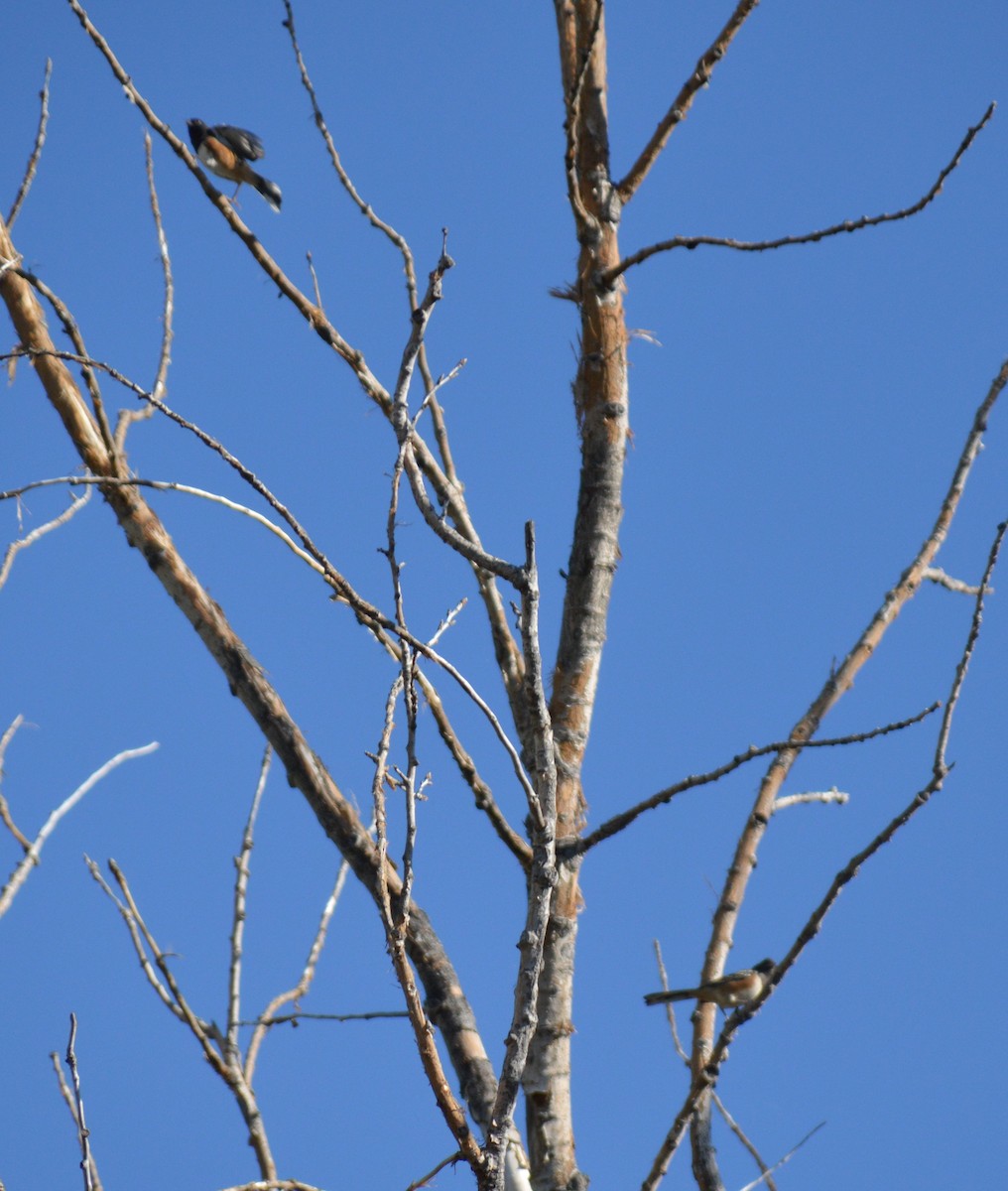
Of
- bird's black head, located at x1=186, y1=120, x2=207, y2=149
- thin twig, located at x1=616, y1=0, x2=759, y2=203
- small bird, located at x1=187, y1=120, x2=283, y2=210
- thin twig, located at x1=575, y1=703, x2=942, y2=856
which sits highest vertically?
bird's black head, located at x1=186, y1=120, x2=207, y2=149

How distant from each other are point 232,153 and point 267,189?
35cm

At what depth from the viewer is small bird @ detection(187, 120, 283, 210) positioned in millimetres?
6711

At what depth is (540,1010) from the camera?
2.52m

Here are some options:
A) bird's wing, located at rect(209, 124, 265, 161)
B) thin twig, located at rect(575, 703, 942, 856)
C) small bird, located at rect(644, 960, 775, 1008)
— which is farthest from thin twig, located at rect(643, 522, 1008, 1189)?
bird's wing, located at rect(209, 124, 265, 161)

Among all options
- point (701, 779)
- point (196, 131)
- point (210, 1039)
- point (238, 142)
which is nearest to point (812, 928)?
point (701, 779)

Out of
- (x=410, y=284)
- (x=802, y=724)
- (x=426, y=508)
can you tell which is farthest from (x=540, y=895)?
(x=410, y=284)

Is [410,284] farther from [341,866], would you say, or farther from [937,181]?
[341,866]

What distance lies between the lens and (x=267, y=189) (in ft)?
23.2

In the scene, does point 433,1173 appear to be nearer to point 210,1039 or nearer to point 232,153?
point 210,1039

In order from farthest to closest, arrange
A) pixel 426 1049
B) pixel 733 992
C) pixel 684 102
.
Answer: pixel 733 992
pixel 684 102
pixel 426 1049

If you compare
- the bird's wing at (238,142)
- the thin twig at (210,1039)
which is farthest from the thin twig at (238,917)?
the bird's wing at (238,142)

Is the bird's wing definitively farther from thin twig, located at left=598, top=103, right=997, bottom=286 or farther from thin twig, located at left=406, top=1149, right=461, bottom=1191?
thin twig, located at left=406, top=1149, right=461, bottom=1191

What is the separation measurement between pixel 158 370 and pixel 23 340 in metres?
0.39

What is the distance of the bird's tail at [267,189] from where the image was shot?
271 inches
